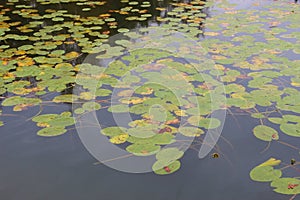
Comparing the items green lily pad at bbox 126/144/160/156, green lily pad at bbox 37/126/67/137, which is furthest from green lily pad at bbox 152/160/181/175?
green lily pad at bbox 37/126/67/137

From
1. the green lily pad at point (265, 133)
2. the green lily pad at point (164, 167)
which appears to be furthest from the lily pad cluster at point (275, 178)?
the green lily pad at point (164, 167)

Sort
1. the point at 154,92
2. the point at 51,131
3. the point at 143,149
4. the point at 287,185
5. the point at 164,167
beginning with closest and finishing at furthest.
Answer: the point at 287,185, the point at 164,167, the point at 143,149, the point at 51,131, the point at 154,92

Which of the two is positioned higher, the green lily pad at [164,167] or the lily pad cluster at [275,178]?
the green lily pad at [164,167]

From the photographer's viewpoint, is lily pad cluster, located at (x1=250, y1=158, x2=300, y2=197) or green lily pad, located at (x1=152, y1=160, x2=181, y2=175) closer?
lily pad cluster, located at (x1=250, y1=158, x2=300, y2=197)

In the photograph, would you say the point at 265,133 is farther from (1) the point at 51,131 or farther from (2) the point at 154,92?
(1) the point at 51,131

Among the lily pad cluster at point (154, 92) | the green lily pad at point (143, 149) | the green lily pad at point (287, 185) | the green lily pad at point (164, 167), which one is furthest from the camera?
the lily pad cluster at point (154, 92)

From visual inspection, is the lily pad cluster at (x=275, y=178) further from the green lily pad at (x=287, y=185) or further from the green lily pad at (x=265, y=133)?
the green lily pad at (x=265, y=133)

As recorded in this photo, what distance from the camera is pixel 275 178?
1951 mm

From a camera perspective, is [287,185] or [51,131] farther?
[51,131]

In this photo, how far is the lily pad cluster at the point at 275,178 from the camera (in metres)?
1.87

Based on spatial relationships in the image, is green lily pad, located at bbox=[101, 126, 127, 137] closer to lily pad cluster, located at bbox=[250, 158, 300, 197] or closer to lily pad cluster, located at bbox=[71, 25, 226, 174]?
lily pad cluster, located at bbox=[71, 25, 226, 174]

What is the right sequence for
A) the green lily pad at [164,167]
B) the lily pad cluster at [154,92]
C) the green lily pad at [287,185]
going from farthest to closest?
the lily pad cluster at [154,92], the green lily pad at [164,167], the green lily pad at [287,185]

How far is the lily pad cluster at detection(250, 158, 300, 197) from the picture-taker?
187 cm

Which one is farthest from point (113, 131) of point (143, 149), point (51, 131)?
point (51, 131)
